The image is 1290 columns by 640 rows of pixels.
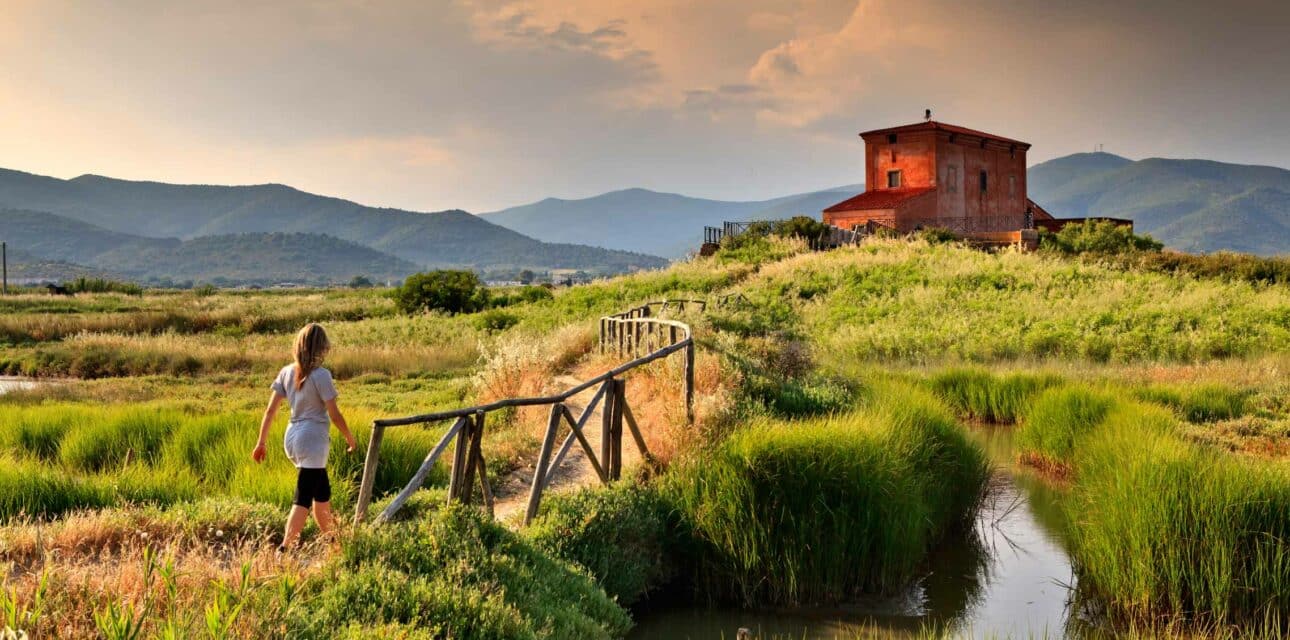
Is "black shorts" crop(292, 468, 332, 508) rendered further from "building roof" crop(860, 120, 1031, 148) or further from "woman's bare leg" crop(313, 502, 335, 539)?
"building roof" crop(860, 120, 1031, 148)

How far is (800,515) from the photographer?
910 centimetres

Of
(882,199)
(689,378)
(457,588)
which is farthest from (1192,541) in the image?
(882,199)

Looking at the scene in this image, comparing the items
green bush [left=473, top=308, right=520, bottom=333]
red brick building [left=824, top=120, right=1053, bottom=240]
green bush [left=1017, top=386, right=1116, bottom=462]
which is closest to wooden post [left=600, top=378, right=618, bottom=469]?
green bush [left=1017, top=386, right=1116, bottom=462]

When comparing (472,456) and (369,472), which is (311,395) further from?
(472,456)

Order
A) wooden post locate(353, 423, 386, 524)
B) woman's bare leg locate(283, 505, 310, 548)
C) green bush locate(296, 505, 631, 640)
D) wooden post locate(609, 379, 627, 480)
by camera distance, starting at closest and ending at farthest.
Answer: green bush locate(296, 505, 631, 640) → wooden post locate(353, 423, 386, 524) → woman's bare leg locate(283, 505, 310, 548) → wooden post locate(609, 379, 627, 480)

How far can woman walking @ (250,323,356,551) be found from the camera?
7.38 m

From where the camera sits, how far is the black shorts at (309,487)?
7391mm

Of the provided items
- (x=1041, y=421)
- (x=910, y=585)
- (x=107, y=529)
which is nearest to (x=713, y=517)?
(x=910, y=585)

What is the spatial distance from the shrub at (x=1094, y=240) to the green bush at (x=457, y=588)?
38679 millimetres

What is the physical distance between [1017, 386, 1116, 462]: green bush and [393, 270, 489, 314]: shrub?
32.0 m

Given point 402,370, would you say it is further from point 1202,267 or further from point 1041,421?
point 1202,267

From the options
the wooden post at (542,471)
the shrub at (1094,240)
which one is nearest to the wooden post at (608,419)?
the wooden post at (542,471)

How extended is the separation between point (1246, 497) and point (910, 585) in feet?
10.7

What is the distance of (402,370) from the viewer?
25.1m
